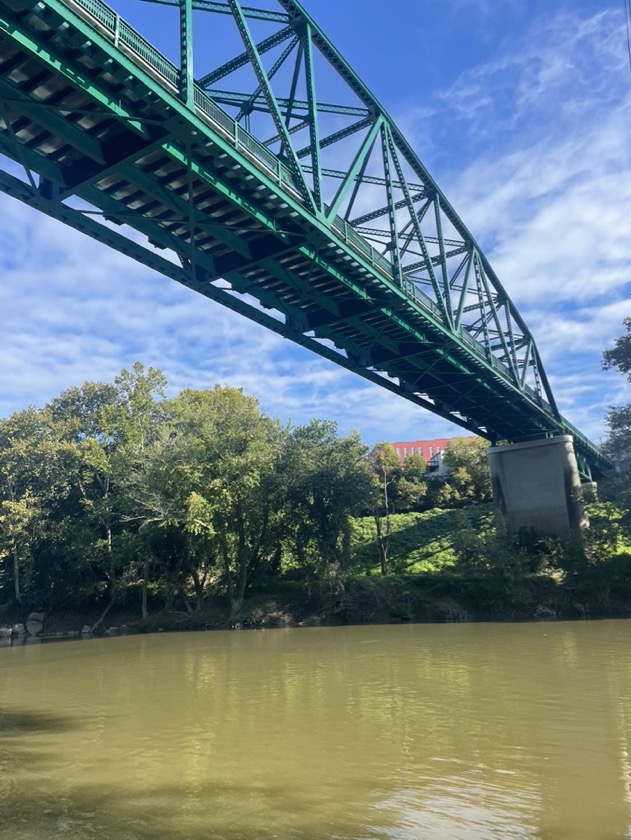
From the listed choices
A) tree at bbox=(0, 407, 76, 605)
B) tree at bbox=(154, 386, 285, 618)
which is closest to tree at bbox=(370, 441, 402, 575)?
tree at bbox=(154, 386, 285, 618)

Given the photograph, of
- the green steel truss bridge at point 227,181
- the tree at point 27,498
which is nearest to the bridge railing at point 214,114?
the green steel truss bridge at point 227,181

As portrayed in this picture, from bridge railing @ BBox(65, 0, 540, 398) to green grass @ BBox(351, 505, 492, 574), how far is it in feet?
60.8

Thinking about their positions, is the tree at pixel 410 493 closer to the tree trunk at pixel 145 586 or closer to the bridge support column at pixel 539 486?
the bridge support column at pixel 539 486

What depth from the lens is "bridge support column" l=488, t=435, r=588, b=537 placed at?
1534 inches

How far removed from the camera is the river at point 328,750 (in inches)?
229

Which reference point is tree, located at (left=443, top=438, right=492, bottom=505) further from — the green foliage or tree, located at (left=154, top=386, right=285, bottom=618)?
tree, located at (left=154, top=386, right=285, bottom=618)

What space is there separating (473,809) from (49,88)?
16.2 metres

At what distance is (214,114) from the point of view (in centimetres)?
1622

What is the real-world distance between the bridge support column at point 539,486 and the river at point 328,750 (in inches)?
867

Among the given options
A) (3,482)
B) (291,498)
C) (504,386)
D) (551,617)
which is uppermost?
(504,386)

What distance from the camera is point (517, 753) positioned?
26.1ft

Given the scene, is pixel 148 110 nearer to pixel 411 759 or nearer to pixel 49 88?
pixel 49 88

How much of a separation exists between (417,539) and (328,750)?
3842cm

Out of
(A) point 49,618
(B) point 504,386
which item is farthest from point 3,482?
(B) point 504,386
